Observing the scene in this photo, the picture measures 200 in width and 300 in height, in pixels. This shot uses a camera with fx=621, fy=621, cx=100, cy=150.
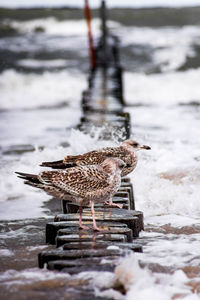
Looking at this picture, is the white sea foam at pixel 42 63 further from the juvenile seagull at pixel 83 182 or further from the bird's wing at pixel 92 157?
the juvenile seagull at pixel 83 182

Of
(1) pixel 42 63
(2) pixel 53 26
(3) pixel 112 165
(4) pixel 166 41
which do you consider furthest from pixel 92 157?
(2) pixel 53 26

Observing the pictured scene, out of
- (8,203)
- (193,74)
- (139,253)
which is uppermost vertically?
(139,253)

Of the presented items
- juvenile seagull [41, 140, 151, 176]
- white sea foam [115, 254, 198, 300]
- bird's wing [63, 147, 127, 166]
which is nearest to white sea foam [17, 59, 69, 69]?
juvenile seagull [41, 140, 151, 176]

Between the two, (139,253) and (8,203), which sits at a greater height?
(139,253)

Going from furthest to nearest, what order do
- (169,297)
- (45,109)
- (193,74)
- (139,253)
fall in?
(193,74) → (45,109) → (139,253) → (169,297)

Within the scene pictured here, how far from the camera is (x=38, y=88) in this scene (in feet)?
100

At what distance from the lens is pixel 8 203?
27.4ft

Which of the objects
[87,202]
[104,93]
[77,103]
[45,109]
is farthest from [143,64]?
[87,202]

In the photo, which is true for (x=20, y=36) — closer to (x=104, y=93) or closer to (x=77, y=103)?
(x=77, y=103)

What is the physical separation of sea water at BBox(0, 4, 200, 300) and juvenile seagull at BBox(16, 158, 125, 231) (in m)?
0.63

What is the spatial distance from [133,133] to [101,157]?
9660mm

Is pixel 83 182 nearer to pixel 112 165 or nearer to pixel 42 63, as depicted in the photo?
pixel 112 165

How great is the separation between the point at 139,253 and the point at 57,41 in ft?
121

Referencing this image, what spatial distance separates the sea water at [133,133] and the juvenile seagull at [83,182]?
633 mm
